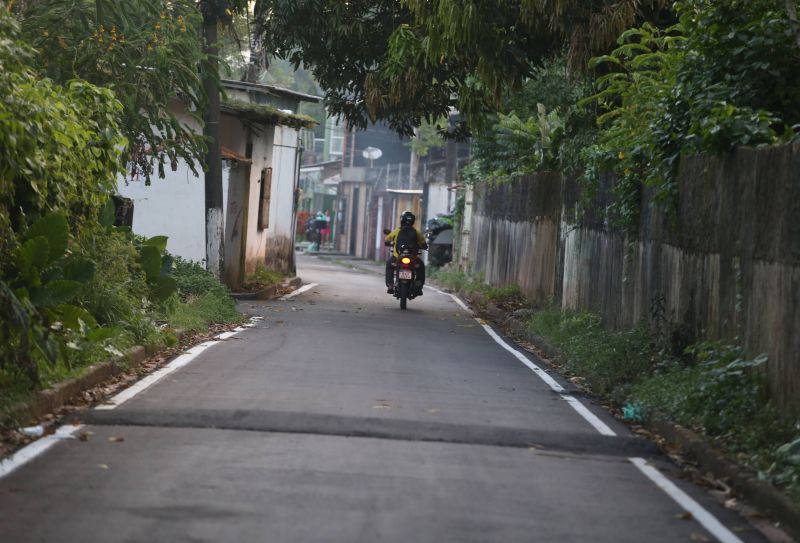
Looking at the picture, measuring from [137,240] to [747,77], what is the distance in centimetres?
865

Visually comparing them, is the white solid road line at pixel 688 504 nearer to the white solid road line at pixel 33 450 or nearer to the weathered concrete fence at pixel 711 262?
the weathered concrete fence at pixel 711 262

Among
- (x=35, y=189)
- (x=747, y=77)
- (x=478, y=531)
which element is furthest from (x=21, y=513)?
(x=747, y=77)

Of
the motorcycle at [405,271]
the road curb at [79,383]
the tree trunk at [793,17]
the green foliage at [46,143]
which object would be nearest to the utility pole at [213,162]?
the motorcycle at [405,271]

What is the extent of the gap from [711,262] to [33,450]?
6.97m

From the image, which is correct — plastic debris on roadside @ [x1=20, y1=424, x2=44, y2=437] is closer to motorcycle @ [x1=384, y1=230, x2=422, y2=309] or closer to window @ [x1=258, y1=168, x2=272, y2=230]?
motorcycle @ [x1=384, y1=230, x2=422, y2=309]

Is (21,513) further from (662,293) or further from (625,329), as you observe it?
(625,329)

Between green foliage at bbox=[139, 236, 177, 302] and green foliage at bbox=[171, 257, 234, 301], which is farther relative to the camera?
green foliage at bbox=[171, 257, 234, 301]

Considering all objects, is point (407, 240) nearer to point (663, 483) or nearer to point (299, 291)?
point (299, 291)

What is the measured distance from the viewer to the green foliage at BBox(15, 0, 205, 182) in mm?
15961

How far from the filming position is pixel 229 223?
90.0 feet

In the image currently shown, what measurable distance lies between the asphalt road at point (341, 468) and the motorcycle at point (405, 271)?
32.7ft

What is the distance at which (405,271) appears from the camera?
77.5 ft

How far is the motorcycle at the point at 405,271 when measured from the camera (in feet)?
77.6

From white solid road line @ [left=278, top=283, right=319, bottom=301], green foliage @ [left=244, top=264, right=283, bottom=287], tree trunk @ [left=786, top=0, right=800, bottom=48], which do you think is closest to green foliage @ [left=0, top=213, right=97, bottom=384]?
tree trunk @ [left=786, top=0, right=800, bottom=48]
